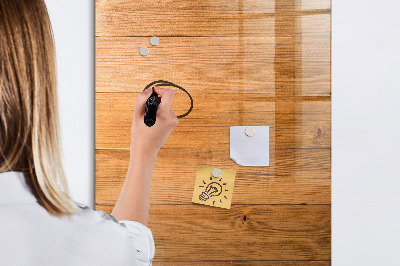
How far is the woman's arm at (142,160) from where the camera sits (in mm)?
669

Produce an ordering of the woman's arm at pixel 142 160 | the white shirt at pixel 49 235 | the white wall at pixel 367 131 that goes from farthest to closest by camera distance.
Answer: the white wall at pixel 367 131 → the woman's arm at pixel 142 160 → the white shirt at pixel 49 235

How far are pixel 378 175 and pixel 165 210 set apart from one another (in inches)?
19.9

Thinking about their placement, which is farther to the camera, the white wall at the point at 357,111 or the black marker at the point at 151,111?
the white wall at the point at 357,111

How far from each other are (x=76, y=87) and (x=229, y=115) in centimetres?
37

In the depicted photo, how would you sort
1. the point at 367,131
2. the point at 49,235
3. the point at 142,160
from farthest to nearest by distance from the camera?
the point at 367,131, the point at 142,160, the point at 49,235

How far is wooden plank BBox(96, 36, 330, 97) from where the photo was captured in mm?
955

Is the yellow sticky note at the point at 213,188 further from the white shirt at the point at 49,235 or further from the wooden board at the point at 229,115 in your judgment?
the white shirt at the point at 49,235

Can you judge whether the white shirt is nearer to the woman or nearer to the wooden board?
the woman

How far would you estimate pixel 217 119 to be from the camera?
957 mm

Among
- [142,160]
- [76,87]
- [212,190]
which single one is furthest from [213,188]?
[76,87]

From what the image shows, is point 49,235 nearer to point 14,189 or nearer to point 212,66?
point 14,189

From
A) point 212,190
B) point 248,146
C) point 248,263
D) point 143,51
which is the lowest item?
point 248,263

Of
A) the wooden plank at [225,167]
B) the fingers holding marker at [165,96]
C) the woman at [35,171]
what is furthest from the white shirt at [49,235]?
the wooden plank at [225,167]

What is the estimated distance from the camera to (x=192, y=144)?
0.95m
